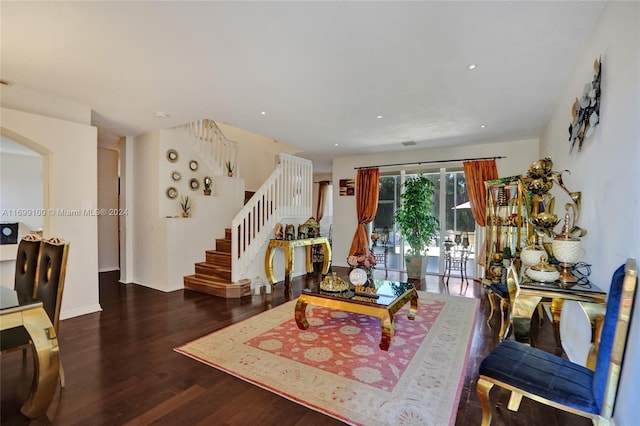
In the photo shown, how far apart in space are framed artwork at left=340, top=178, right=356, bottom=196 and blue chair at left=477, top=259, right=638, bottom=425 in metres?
5.70

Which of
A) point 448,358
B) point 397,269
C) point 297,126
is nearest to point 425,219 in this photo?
point 397,269

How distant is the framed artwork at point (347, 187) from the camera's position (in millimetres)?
7188

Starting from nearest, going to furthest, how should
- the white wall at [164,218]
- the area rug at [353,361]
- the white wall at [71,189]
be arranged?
1. the area rug at [353,361]
2. the white wall at [71,189]
3. the white wall at [164,218]

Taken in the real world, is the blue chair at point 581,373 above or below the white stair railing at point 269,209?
below

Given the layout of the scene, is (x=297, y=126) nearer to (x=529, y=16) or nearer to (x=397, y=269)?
(x=529, y=16)

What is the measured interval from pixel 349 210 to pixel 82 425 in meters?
6.01

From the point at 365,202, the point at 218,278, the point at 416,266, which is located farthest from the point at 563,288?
the point at 365,202

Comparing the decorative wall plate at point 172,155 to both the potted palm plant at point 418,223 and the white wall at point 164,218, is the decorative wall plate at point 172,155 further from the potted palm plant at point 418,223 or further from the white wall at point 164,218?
the potted palm plant at point 418,223

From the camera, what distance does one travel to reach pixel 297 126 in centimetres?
475

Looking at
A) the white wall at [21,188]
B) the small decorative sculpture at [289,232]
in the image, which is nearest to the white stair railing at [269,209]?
the small decorative sculpture at [289,232]

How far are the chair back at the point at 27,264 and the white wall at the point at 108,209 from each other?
4409 millimetres

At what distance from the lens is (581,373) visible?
1.52 meters

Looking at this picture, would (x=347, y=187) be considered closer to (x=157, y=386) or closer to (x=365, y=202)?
(x=365, y=202)

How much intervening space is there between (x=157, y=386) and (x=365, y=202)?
17.9 ft
